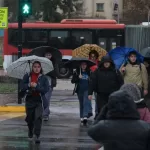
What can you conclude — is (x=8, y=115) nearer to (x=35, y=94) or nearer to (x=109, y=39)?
(x=35, y=94)

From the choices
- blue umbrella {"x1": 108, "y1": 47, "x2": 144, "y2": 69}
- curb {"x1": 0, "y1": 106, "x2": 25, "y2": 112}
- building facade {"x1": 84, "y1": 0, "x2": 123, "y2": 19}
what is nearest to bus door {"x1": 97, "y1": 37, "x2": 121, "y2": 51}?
curb {"x1": 0, "y1": 106, "x2": 25, "y2": 112}

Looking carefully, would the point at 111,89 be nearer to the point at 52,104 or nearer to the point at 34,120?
the point at 34,120

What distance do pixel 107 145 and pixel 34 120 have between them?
20.2ft

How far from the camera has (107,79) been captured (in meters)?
12.4

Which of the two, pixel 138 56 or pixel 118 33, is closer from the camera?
pixel 138 56

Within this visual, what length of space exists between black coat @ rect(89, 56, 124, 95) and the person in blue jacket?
154cm

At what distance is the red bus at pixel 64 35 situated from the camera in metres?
33.7

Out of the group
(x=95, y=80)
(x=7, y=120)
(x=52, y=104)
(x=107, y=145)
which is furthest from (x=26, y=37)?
(x=107, y=145)

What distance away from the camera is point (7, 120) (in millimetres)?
14656

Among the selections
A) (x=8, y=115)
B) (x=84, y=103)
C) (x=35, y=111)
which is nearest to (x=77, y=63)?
(x=84, y=103)

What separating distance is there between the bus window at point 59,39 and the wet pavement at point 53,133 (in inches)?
693

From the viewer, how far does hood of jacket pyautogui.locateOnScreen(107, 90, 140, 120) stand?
16.5 feet

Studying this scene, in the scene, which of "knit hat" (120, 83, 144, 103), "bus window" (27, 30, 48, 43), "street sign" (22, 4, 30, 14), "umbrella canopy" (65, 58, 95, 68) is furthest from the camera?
"bus window" (27, 30, 48, 43)

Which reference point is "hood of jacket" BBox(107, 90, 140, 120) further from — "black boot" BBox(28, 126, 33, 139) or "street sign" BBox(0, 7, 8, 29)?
"street sign" BBox(0, 7, 8, 29)
